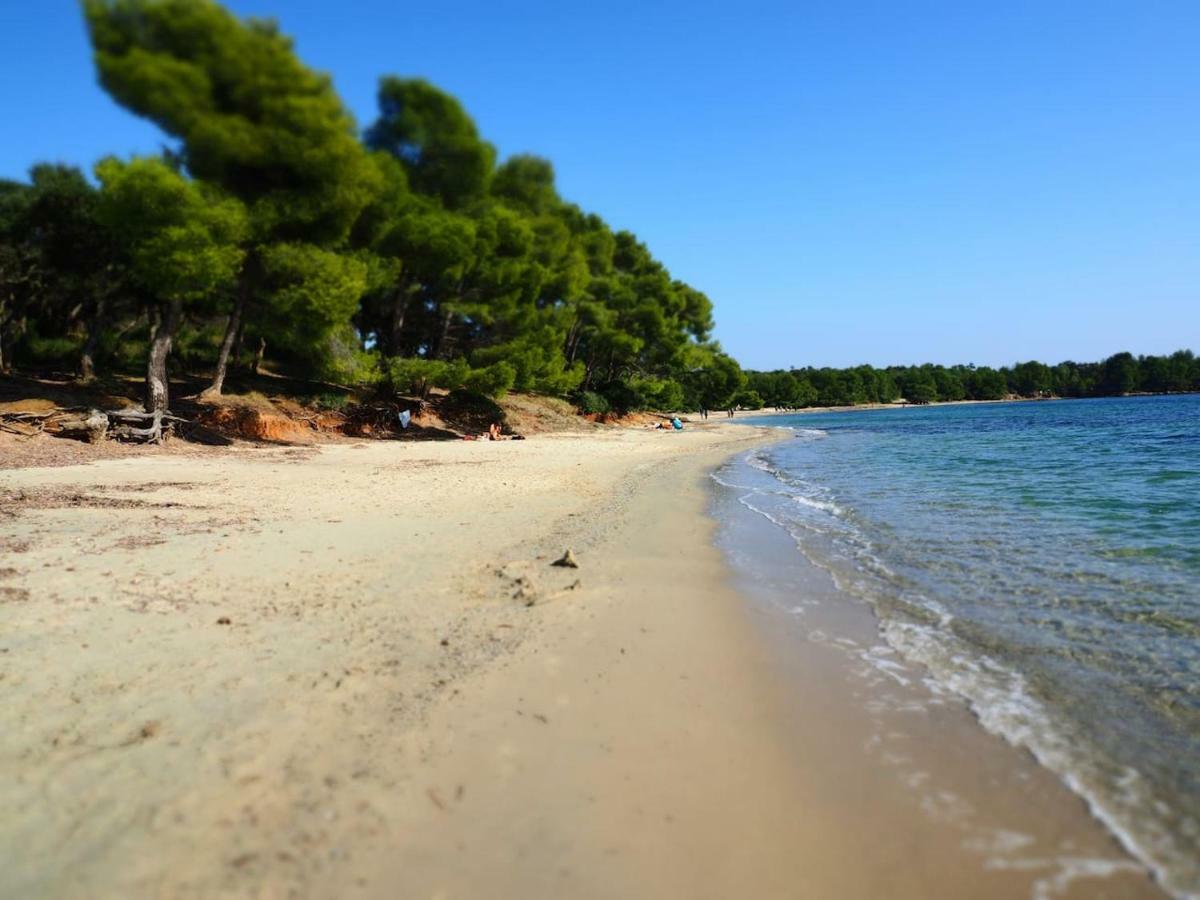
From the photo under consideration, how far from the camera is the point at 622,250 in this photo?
45625mm

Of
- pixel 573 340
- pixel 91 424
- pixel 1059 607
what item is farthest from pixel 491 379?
pixel 1059 607

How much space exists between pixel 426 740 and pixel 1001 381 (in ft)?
517

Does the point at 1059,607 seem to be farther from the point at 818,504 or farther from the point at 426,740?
the point at 818,504

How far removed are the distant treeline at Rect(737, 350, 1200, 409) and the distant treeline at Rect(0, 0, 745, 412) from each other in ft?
304

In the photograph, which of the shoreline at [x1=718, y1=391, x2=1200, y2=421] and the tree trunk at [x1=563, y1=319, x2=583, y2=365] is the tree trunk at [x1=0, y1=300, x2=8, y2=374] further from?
the shoreline at [x1=718, y1=391, x2=1200, y2=421]

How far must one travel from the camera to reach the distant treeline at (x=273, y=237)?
47.2 ft

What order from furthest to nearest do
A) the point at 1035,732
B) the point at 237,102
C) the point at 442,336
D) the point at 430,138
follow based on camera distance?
the point at 442,336 < the point at 430,138 < the point at 237,102 < the point at 1035,732

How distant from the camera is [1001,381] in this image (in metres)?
137

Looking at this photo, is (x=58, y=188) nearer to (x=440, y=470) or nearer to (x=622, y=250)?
(x=440, y=470)

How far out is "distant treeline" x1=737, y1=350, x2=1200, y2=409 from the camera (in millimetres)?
120562

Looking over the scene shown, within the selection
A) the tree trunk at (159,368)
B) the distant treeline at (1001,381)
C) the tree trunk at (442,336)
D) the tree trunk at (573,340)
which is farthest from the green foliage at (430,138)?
the distant treeline at (1001,381)

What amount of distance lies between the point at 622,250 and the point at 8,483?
40.4 m

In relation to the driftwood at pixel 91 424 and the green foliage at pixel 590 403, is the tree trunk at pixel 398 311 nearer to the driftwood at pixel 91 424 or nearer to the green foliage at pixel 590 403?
the driftwood at pixel 91 424

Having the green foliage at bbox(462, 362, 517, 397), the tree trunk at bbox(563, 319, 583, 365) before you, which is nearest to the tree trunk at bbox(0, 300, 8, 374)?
the green foliage at bbox(462, 362, 517, 397)
